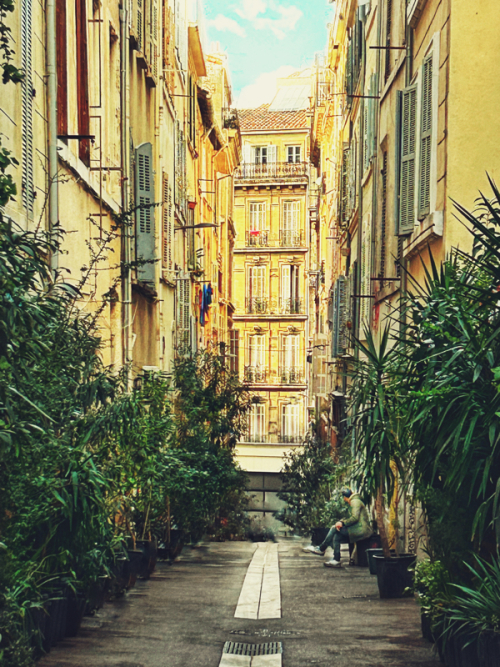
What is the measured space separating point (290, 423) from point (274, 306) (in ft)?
21.8

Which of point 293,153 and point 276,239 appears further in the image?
point 293,153

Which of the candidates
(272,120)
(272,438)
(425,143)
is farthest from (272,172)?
Answer: (425,143)

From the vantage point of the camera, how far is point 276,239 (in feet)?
179

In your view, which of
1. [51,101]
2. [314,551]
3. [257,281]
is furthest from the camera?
[257,281]

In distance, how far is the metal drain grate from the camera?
838 centimetres

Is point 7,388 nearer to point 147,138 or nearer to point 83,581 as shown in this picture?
point 83,581

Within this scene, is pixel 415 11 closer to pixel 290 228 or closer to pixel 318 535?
pixel 318 535

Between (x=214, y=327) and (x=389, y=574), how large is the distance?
25646mm

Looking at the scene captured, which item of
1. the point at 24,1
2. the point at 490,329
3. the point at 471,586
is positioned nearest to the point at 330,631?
the point at 471,586

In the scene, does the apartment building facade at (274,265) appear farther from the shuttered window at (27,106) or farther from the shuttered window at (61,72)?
the shuttered window at (27,106)

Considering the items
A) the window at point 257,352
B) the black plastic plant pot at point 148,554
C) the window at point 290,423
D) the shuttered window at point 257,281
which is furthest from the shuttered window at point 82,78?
the shuttered window at point 257,281

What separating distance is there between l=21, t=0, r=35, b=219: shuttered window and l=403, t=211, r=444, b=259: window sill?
4126mm

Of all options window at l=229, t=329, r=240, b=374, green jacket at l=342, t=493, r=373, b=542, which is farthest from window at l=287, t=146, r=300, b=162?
green jacket at l=342, t=493, r=373, b=542

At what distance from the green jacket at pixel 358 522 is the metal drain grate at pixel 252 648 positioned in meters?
6.21
